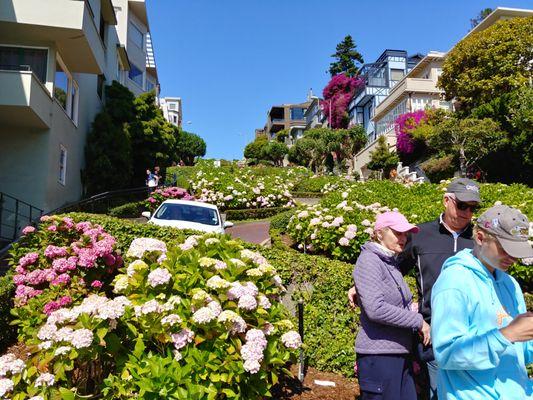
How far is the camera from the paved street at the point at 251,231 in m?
16.1

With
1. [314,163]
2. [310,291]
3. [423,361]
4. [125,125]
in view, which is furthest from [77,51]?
[314,163]

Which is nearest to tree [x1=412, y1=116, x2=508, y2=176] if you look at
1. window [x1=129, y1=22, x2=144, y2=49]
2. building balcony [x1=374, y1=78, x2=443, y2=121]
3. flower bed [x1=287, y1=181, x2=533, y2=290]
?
flower bed [x1=287, y1=181, x2=533, y2=290]

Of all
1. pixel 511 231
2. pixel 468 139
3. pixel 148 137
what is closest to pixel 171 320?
pixel 511 231

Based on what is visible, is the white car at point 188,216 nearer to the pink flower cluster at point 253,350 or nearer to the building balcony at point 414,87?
the pink flower cluster at point 253,350

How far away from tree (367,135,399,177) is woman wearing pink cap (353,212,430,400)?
37.3 m

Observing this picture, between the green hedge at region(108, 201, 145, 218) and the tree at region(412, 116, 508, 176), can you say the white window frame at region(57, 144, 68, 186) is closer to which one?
the green hedge at region(108, 201, 145, 218)

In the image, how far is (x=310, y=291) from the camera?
578cm

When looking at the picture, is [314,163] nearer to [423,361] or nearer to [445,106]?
[445,106]

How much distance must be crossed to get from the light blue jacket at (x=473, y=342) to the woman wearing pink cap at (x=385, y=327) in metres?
0.69

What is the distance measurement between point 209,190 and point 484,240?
22.7 metres

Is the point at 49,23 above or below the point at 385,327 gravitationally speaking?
above

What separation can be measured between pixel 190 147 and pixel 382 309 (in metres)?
78.2

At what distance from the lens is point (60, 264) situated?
19.3ft

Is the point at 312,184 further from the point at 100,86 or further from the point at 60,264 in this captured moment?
the point at 60,264
